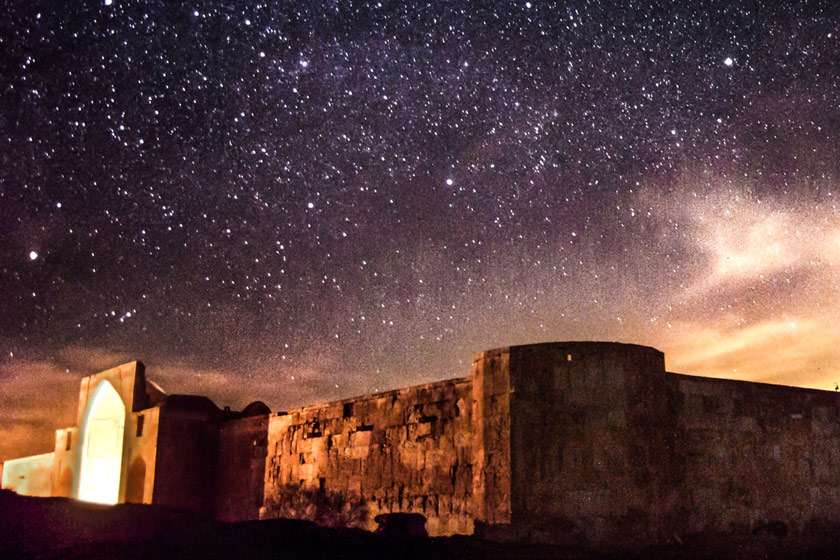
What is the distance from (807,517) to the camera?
11.9m

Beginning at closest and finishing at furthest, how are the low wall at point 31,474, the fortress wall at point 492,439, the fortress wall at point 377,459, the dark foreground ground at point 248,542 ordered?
the dark foreground ground at point 248,542, the fortress wall at point 492,439, the fortress wall at point 377,459, the low wall at point 31,474

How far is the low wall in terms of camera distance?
28.0 m

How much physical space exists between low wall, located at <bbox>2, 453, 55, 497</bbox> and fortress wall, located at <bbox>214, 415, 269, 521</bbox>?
12.1m

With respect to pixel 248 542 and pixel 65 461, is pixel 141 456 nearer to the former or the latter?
pixel 65 461

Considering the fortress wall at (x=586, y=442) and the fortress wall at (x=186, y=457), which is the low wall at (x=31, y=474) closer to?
the fortress wall at (x=186, y=457)

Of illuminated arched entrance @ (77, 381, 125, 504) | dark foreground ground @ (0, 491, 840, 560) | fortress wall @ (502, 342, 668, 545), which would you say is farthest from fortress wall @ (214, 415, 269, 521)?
fortress wall @ (502, 342, 668, 545)

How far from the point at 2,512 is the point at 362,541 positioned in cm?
677

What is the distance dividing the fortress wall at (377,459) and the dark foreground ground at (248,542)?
1589 mm

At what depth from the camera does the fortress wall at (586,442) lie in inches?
376

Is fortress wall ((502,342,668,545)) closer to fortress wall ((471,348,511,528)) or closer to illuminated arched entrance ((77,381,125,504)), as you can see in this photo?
fortress wall ((471,348,511,528))

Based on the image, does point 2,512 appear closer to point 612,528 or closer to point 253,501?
point 253,501

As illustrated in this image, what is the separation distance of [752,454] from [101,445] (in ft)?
68.0

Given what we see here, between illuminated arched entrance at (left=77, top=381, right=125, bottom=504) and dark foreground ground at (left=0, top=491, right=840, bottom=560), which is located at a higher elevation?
illuminated arched entrance at (left=77, top=381, right=125, bottom=504)

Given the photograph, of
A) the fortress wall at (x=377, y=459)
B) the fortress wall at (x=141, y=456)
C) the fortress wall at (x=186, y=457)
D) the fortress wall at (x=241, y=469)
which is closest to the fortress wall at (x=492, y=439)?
the fortress wall at (x=377, y=459)
